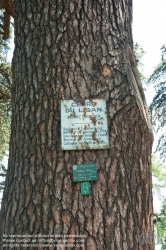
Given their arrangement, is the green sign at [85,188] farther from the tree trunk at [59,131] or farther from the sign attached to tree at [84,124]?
the sign attached to tree at [84,124]

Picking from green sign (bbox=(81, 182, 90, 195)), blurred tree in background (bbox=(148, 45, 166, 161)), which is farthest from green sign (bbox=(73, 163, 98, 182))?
blurred tree in background (bbox=(148, 45, 166, 161))

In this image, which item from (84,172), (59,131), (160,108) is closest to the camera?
(84,172)

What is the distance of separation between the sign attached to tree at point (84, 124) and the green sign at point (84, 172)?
0.10 metres

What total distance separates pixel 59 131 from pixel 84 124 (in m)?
0.13

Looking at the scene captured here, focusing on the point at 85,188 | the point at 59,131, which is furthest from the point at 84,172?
the point at 59,131

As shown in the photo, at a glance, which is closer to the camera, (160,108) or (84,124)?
(84,124)

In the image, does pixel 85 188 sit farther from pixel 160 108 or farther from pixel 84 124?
pixel 160 108

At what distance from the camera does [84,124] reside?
1.54 metres

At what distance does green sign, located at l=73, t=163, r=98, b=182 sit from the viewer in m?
1.41

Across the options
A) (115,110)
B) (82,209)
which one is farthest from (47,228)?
(115,110)

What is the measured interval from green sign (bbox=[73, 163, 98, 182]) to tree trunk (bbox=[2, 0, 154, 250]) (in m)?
0.02

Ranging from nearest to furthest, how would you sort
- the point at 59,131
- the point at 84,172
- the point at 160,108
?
the point at 84,172 < the point at 59,131 < the point at 160,108

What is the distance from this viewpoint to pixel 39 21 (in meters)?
1.74

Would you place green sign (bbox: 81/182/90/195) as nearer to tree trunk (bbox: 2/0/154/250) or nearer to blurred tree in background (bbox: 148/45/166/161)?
tree trunk (bbox: 2/0/154/250)
